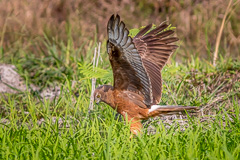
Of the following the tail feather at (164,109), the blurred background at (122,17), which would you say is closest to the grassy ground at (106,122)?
the tail feather at (164,109)

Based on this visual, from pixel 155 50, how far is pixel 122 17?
14.6ft

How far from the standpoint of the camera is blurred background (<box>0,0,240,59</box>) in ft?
28.0

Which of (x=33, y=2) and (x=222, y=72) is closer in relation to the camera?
(x=222, y=72)

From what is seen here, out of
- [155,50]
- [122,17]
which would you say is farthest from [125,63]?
[122,17]

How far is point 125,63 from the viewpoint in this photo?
13.5 feet

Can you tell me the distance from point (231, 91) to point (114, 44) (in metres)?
2.15

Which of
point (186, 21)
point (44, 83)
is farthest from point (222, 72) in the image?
point (186, 21)

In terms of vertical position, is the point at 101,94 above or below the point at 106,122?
above

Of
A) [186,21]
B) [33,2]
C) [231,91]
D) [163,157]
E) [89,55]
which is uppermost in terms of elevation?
[33,2]

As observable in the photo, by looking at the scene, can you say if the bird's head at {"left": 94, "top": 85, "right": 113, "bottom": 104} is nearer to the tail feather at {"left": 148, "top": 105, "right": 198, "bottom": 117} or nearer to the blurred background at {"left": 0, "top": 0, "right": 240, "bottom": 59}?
the tail feather at {"left": 148, "top": 105, "right": 198, "bottom": 117}

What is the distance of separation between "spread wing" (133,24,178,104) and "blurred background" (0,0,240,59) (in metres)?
3.62

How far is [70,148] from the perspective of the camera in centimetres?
359

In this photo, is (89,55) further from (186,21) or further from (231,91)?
(186,21)

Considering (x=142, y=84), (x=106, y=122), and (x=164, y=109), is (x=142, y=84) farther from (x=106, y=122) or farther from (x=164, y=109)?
(x=106, y=122)
